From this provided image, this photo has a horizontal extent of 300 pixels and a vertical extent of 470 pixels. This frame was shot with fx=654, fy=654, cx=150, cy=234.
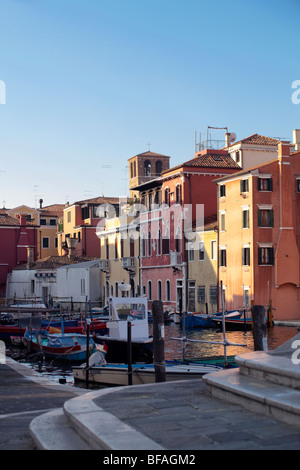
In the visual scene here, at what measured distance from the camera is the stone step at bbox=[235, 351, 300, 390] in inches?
237

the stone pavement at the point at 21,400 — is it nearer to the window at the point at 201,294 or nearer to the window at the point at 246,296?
the window at the point at 246,296

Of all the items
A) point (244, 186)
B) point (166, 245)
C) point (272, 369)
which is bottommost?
point (272, 369)

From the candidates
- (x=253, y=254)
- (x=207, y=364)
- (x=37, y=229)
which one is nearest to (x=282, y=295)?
(x=253, y=254)

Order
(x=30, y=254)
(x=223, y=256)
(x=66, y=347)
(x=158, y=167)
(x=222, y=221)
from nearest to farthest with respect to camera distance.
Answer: (x=66, y=347), (x=223, y=256), (x=222, y=221), (x=30, y=254), (x=158, y=167)

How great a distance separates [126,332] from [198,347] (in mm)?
5083

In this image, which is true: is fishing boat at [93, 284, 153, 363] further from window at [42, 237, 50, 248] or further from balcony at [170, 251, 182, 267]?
window at [42, 237, 50, 248]

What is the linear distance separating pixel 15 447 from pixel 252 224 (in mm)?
30817

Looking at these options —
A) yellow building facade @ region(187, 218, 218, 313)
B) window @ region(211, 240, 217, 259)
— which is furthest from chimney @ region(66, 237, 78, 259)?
window @ region(211, 240, 217, 259)

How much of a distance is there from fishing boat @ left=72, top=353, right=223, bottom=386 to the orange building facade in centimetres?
1928

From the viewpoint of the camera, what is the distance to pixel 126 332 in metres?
23.7

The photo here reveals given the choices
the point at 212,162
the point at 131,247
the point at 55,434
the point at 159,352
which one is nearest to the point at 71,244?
the point at 131,247

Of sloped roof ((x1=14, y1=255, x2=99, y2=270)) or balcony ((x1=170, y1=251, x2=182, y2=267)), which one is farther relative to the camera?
sloped roof ((x1=14, y1=255, x2=99, y2=270))

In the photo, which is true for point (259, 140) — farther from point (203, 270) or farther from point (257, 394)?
point (257, 394)

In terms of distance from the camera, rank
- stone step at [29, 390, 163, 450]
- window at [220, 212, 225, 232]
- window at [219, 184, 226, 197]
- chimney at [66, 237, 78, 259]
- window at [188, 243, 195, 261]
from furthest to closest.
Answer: chimney at [66, 237, 78, 259], window at [188, 243, 195, 261], window at [219, 184, 226, 197], window at [220, 212, 225, 232], stone step at [29, 390, 163, 450]
